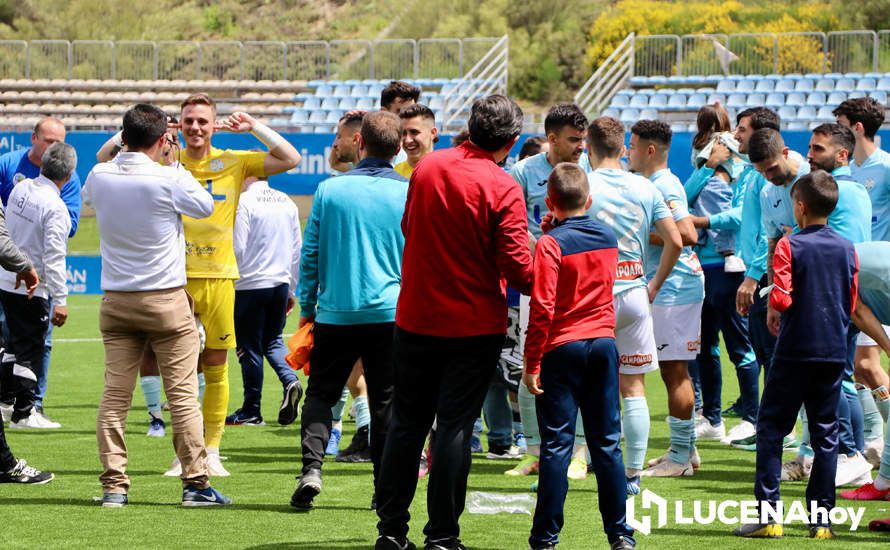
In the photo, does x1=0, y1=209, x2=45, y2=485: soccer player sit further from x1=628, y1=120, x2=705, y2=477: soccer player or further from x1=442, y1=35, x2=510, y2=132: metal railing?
x1=442, y1=35, x2=510, y2=132: metal railing

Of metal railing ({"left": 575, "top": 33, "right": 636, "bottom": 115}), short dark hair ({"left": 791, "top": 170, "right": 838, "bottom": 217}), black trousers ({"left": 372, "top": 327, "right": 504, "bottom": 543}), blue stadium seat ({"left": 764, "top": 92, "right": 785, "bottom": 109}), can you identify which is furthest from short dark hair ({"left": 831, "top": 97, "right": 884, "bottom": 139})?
metal railing ({"left": 575, "top": 33, "right": 636, "bottom": 115})

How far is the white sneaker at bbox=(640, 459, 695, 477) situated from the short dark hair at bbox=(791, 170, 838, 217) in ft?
6.92

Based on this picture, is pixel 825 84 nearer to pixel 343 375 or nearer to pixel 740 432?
pixel 740 432

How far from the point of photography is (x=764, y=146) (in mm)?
7152

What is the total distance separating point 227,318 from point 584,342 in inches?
102

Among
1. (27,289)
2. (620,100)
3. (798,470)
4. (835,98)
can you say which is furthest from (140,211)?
(620,100)

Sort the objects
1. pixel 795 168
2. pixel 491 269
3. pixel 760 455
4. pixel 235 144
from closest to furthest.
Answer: pixel 491 269, pixel 760 455, pixel 795 168, pixel 235 144

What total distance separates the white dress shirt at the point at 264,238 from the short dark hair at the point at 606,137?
10.7 ft

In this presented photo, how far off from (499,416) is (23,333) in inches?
137

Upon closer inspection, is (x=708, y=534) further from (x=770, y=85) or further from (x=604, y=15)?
(x=604, y=15)

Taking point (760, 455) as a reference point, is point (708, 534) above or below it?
below

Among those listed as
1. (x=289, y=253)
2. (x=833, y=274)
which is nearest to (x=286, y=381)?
(x=289, y=253)

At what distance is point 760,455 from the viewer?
561 centimetres

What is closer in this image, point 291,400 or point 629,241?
point 629,241
